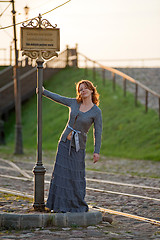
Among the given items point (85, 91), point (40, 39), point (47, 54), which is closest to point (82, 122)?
point (85, 91)

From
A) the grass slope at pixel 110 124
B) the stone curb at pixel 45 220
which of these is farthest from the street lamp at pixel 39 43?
the grass slope at pixel 110 124

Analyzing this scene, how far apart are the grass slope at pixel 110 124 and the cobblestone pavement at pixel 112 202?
3.39 metres

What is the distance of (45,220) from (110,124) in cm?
1758

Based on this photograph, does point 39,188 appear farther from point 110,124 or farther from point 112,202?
point 110,124

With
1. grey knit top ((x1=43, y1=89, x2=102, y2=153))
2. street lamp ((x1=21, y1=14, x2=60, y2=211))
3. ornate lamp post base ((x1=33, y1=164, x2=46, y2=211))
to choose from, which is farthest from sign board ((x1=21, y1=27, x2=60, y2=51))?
ornate lamp post base ((x1=33, y1=164, x2=46, y2=211))

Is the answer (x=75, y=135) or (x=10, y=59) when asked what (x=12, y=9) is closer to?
(x=75, y=135)

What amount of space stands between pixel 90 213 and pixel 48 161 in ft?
37.3

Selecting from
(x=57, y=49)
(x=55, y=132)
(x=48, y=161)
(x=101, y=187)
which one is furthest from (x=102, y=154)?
(x=57, y=49)

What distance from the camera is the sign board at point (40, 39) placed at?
8225 millimetres

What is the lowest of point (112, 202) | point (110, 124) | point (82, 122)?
point (112, 202)

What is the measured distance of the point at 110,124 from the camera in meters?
25.1

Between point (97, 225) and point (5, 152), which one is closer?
point (97, 225)

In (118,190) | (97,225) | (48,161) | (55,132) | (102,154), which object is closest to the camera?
(97,225)

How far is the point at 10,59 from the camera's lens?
35.8m
